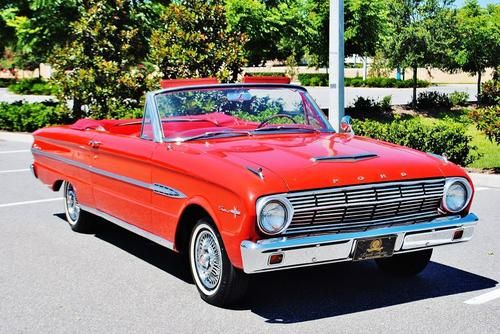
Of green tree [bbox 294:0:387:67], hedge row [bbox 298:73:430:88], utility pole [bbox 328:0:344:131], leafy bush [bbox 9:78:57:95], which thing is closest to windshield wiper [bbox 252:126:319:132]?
utility pole [bbox 328:0:344:131]

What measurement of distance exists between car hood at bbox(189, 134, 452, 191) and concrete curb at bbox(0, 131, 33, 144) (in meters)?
16.6

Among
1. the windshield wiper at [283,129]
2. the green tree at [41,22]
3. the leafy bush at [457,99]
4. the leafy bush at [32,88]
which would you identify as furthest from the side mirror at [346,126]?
the leafy bush at [32,88]

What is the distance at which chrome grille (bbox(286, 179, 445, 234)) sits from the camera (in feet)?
17.3

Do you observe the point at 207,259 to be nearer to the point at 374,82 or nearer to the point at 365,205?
the point at 365,205

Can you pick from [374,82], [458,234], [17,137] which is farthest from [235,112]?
[374,82]

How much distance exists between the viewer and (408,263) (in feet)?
21.6

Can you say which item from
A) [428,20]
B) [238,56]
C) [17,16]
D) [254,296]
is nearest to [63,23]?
[17,16]

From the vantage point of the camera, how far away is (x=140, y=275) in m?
6.82

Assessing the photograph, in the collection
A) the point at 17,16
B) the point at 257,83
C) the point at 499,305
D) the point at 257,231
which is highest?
the point at 17,16

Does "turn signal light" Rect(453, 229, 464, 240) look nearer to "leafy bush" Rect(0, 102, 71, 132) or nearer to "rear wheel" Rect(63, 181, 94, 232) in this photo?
"rear wheel" Rect(63, 181, 94, 232)

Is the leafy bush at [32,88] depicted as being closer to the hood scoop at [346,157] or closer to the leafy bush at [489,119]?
the leafy bush at [489,119]

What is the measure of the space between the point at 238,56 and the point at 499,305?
12.4m

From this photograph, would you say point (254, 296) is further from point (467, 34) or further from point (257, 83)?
point (467, 34)

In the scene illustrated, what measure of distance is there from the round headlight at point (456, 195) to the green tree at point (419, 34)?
78.2 ft
